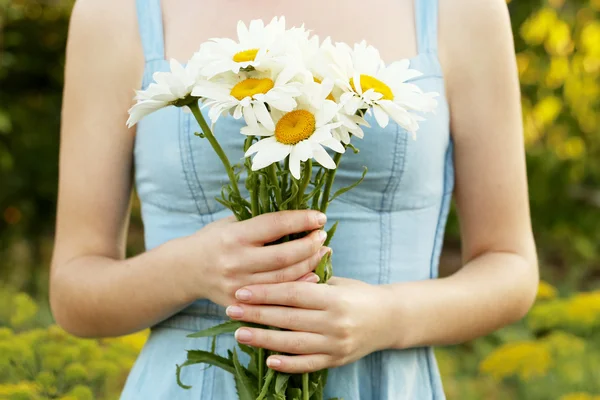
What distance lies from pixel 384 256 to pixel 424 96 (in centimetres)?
47

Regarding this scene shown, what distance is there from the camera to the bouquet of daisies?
97 centimetres

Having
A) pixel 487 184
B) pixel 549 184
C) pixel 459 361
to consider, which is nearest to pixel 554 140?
pixel 549 184

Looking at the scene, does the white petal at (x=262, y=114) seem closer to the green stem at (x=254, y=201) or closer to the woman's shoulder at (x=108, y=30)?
the green stem at (x=254, y=201)

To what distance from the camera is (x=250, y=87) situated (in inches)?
39.4

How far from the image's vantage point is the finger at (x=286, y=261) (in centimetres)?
111

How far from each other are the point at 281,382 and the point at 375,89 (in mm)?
427

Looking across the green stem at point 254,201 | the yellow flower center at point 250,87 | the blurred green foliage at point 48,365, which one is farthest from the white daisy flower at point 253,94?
the blurred green foliage at point 48,365

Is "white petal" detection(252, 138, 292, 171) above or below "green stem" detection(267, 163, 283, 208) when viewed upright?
above

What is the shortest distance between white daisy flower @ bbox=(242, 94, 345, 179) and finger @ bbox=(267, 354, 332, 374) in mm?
289

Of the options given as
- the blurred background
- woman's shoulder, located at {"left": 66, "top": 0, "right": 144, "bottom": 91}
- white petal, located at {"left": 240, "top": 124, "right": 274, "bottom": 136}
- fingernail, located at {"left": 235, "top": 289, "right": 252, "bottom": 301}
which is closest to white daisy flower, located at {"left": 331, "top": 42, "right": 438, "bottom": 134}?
white petal, located at {"left": 240, "top": 124, "right": 274, "bottom": 136}

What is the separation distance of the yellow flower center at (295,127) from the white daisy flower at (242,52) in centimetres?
7

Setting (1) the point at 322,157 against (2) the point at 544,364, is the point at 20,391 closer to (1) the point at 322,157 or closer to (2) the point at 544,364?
(1) the point at 322,157

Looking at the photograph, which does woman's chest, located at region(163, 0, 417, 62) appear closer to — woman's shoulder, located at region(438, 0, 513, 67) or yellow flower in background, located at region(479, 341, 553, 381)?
woman's shoulder, located at region(438, 0, 513, 67)

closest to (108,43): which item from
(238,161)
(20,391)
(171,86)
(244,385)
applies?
(238,161)
